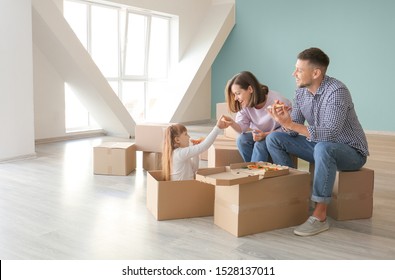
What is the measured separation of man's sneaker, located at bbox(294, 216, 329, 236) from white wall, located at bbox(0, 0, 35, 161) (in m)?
3.11

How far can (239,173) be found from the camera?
2.41m

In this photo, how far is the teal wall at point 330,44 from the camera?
682cm

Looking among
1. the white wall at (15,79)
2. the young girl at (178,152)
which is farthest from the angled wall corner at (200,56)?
the young girl at (178,152)

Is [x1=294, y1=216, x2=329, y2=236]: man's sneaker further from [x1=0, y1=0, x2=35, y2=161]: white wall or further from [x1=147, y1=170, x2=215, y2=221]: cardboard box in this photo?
[x1=0, y1=0, x2=35, y2=161]: white wall

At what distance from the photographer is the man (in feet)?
7.91

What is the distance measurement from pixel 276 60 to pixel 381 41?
1758mm

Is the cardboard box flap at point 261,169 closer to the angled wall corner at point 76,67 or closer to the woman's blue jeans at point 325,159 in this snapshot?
the woman's blue jeans at point 325,159

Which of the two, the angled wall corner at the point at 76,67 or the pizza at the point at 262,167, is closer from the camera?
the pizza at the point at 262,167

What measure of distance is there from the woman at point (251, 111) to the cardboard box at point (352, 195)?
1.68 ft

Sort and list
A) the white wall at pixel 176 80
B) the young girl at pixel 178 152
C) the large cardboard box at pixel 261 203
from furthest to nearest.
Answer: the white wall at pixel 176 80 → the young girl at pixel 178 152 → the large cardboard box at pixel 261 203

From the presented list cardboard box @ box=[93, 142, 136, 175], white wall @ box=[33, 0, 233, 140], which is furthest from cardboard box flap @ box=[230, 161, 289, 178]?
white wall @ box=[33, 0, 233, 140]

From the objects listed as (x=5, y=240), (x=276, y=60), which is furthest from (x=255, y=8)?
(x=5, y=240)

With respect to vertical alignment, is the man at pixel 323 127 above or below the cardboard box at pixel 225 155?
above

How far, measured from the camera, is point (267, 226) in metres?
2.44
